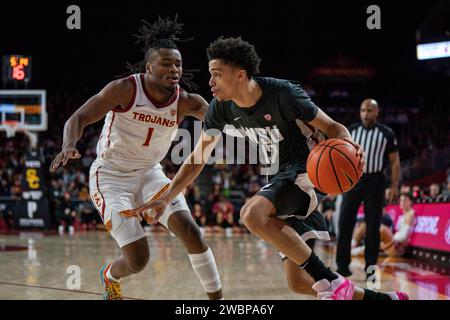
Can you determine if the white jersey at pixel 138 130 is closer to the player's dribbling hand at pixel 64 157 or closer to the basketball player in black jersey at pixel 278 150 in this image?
the basketball player in black jersey at pixel 278 150

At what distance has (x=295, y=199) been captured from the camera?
3355 millimetres

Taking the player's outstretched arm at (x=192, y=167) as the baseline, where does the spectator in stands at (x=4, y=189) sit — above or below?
below

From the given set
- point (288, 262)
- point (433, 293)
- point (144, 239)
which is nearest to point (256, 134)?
point (288, 262)

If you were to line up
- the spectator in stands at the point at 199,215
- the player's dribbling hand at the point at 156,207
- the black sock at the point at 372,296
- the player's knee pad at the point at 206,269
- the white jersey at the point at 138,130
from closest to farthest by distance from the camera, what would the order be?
the black sock at the point at 372,296
the player's dribbling hand at the point at 156,207
the player's knee pad at the point at 206,269
the white jersey at the point at 138,130
the spectator in stands at the point at 199,215

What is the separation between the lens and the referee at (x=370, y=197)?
20.2 ft

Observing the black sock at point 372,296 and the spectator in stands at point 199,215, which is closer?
the black sock at point 372,296

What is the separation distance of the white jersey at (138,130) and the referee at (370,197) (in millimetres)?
2728

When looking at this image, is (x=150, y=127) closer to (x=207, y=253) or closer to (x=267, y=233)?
(x=207, y=253)

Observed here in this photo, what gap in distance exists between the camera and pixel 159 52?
406 centimetres

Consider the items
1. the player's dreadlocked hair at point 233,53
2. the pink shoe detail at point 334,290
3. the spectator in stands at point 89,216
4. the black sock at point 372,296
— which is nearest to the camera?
the pink shoe detail at point 334,290

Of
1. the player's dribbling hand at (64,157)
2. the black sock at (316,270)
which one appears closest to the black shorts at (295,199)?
the black sock at (316,270)

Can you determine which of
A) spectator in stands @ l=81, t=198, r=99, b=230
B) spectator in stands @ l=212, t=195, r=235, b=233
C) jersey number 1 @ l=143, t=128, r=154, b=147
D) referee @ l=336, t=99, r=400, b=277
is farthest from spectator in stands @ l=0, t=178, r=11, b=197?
jersey number 1 @ l=143, t=128, r=154, b=147

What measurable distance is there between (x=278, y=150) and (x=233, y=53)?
0.68 metres

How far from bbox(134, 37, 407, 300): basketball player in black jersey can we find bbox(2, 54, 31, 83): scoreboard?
11.6 metres
